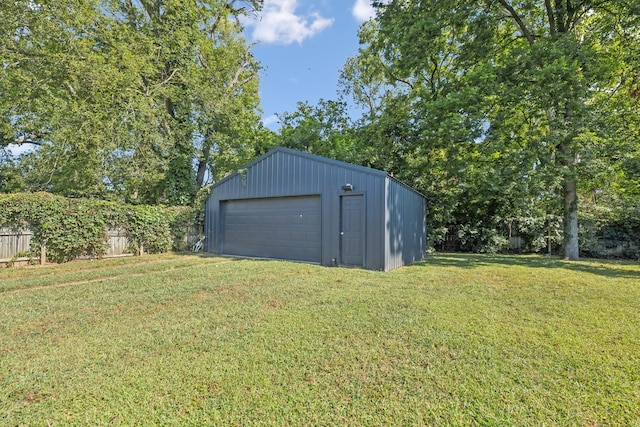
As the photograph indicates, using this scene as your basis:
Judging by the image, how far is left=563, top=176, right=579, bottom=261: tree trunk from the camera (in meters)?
9.34

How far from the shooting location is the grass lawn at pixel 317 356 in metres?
1.92

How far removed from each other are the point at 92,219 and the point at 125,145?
382cm

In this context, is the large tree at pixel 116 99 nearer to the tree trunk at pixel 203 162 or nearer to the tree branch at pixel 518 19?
the tree trunk at pixel 203 162

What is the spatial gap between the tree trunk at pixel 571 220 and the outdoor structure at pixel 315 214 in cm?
440

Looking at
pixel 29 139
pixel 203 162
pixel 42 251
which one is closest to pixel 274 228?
pixel 42 251

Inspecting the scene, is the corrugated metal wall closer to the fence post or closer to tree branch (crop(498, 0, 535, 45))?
tree branch (crop(498, 0, 535, 45))

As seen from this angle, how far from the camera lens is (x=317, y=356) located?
260 cm

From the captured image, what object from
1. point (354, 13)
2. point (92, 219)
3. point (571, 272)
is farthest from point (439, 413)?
point (354, 13)

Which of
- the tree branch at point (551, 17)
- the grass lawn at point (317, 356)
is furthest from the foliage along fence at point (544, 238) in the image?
the grass lawn at point (317, 356)

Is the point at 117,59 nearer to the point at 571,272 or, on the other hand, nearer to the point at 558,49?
the point at 558,49

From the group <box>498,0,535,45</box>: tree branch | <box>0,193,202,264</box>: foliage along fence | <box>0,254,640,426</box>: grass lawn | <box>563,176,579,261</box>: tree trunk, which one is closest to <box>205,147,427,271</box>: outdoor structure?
<box>0,193,202,264</box>: foliage along fence

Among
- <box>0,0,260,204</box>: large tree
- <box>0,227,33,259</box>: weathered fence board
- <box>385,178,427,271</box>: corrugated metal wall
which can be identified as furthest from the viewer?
<box>0,0,260,204</box>: large tree

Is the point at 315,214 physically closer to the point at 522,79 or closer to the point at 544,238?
the point at 522,79

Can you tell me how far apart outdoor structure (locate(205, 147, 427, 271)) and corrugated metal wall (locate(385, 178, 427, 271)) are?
24 mm
